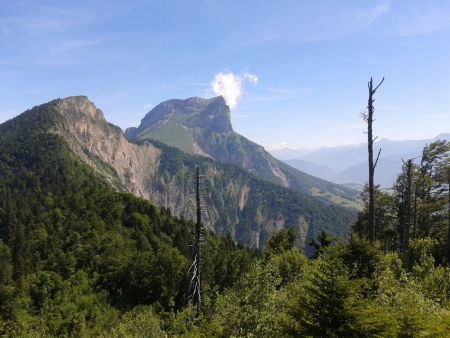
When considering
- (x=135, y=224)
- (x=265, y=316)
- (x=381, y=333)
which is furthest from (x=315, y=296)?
(x=135, y=224)

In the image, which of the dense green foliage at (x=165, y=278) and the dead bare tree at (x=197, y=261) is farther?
the dead bare tree at (x=197, y=261)

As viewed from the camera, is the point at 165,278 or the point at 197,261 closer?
the point at 197,261

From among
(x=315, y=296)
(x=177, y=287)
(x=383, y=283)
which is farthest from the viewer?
(x=177, y=287)

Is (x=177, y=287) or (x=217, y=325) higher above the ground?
(x=217, y=325)

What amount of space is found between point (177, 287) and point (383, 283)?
161ft

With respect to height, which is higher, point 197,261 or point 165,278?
point 197,261

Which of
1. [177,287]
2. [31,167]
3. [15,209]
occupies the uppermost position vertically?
[31,167]

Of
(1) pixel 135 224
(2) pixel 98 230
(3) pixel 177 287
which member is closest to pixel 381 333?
(3) pixel 177 287

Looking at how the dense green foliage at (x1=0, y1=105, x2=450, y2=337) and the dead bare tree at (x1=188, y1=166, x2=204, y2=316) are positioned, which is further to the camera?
the dead bare tree at (x1=188, y1=166, x2=204, y2=316)

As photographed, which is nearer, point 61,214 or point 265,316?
point 265,316

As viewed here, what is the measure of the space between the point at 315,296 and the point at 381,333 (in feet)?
8.77

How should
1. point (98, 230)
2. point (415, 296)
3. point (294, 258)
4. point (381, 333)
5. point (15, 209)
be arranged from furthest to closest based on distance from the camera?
point (15, 209) < point (98, 230) < point (294, 258) < point (415, 296) < point (381, 333)

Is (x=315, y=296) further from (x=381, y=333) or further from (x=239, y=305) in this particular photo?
(x=239, y=305)

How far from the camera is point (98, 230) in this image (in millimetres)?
92938
